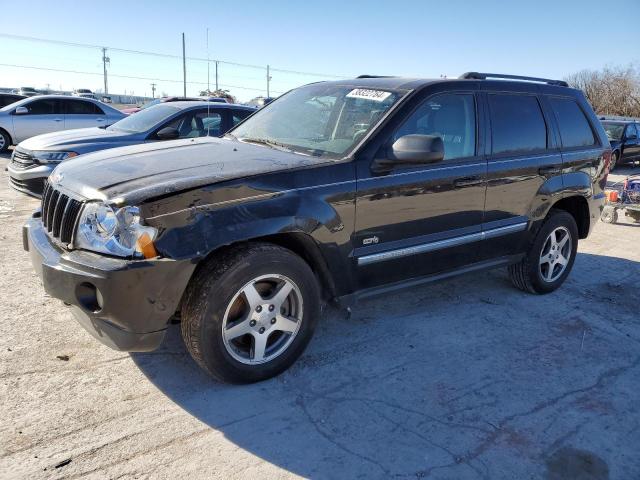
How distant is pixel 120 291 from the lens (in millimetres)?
2660

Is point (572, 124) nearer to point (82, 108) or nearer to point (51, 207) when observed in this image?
point (51, 207)

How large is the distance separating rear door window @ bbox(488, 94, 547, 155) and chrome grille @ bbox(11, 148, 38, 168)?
608 centimetres

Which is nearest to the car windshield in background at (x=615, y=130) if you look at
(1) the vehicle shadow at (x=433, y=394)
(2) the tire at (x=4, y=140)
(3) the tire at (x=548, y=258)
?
(3) the tire at (x=548, y=258)

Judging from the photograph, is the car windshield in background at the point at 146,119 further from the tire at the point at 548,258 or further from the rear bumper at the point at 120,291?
the tire at the point at 548,258

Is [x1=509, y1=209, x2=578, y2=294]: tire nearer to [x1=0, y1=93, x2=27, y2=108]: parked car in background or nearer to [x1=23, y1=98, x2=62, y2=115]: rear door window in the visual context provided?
[x1=23, y1=98, x2=62, y2=115]: rear door window

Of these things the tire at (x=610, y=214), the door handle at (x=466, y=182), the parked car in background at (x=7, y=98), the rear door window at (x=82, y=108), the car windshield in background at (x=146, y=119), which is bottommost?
the tire at (x=610, y=214)

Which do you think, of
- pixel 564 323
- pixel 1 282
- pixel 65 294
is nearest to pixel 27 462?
pixel 65 294

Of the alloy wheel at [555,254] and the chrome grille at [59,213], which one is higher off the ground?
Answer: the chrome grille at [59,213]

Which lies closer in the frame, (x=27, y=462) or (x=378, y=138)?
(x=27, y=462)

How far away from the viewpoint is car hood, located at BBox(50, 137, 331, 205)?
285cm

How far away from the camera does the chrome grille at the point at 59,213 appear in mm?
3000

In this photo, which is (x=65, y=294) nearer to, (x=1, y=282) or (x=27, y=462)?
(x=27, y=462)

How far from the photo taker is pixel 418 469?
259 centimetres

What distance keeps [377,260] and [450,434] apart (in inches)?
47.6
